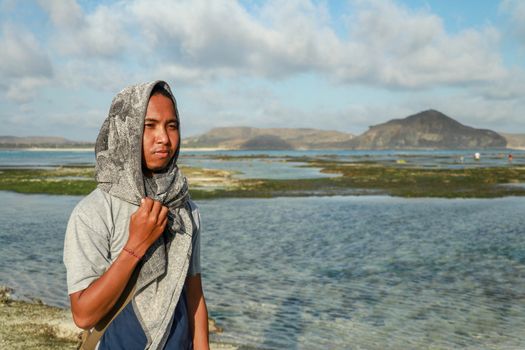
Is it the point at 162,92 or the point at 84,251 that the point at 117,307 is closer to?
Result: the point at 84,251

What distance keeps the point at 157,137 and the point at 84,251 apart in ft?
2.21

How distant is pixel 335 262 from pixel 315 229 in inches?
241

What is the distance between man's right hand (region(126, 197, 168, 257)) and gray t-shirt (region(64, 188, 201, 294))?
0.16 m

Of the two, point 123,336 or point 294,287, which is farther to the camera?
point 294,287

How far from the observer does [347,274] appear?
1349 centimetres

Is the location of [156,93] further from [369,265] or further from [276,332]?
[369,265]

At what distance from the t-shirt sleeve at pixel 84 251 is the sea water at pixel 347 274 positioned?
6.61m

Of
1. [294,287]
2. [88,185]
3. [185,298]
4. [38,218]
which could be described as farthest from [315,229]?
[88,185]

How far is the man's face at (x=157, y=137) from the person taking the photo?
101 inches

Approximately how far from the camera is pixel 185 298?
285 cm

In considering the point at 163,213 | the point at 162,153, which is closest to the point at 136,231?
the point at 163,213

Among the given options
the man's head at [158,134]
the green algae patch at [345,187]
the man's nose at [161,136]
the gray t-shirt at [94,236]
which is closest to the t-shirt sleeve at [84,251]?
the gray t-shirt at [94,236]

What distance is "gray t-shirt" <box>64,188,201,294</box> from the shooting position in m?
2.35

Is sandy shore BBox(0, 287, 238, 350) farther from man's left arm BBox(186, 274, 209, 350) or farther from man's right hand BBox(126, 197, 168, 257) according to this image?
man's right hand BBox(126, 197, 168, 257)
